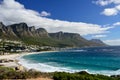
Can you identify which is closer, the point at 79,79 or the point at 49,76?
the point at 79,79

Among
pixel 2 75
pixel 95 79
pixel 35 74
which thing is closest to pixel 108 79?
pixel 95 79

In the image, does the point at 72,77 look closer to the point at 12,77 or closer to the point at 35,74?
the point at 35,74

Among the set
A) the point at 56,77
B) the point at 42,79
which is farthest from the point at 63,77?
the point at 42,79

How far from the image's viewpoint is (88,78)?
651 inches

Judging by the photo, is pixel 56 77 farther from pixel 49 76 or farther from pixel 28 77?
pixel 28 77

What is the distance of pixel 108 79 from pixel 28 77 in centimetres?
628

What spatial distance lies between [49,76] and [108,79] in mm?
4674

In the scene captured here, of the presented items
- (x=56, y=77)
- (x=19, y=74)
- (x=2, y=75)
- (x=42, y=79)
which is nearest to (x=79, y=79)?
(x=56, y=77)

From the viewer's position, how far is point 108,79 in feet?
58.5

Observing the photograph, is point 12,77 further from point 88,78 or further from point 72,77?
point 88,78

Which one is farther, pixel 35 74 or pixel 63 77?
pixel 35 74

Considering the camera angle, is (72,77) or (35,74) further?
(35,74)

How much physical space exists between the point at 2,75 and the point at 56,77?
4048 millimetres

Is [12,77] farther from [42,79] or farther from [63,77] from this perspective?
[63,77]
